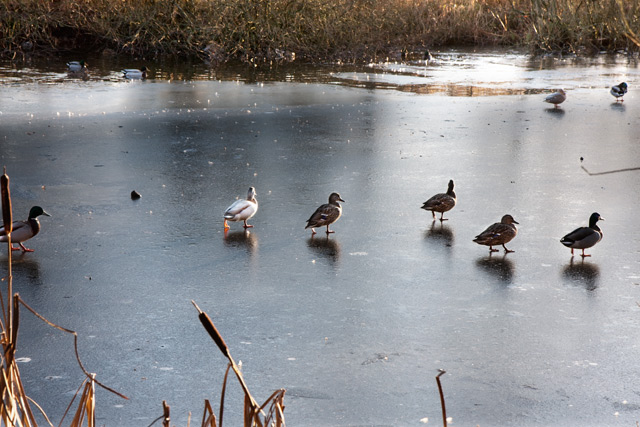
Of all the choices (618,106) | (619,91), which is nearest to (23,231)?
(618,106)

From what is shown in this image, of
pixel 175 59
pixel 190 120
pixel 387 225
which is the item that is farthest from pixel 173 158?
pixel 175 59

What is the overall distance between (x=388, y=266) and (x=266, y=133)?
679 cm

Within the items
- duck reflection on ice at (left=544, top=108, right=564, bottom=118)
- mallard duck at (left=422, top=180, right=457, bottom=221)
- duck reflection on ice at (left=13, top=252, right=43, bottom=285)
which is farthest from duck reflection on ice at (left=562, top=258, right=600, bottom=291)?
duck reflection on ice at (left=544, top=108, right=564, bottom=118)

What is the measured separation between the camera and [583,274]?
6.82 m

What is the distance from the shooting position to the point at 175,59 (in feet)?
86.3

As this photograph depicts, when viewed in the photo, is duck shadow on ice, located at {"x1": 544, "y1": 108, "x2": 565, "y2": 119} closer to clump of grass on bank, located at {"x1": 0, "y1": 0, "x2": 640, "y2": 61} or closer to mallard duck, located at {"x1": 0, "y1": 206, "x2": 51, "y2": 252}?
clump of grass on bank, located at {"x1": 0, "y1": 0, "x2": 640, "y2": 61}

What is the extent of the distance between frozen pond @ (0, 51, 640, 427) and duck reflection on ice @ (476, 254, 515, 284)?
0.09 feet

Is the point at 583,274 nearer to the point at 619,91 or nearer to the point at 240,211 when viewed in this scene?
the point at 240,211

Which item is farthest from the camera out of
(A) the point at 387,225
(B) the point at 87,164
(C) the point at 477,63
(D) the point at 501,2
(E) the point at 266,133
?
(D) the point at 501,2

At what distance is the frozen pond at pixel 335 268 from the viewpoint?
15.5ft

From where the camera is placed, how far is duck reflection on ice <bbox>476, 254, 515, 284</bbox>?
673cm

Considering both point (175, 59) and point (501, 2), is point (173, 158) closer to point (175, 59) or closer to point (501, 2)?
point (175, 59)

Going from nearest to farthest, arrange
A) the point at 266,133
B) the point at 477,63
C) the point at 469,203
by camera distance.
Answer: the point at 469,203 → the point at 266,133 → the point at 477,63

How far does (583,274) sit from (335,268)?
2.14 metres
